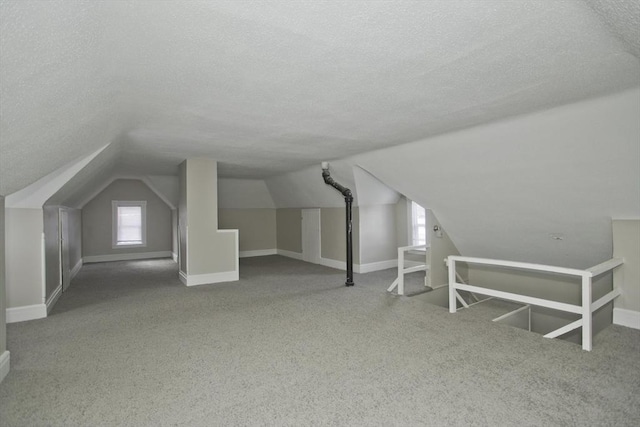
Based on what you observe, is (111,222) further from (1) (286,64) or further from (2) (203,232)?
(1) (286,64)

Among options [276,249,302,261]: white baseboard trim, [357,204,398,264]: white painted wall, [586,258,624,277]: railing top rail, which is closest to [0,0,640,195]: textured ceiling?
[586,258,624,277]: railing top rail

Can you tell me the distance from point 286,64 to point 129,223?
31.4 feet

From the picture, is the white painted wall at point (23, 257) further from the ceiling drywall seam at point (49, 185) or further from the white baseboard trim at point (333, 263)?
the white baseboard trim at point (333, 263)

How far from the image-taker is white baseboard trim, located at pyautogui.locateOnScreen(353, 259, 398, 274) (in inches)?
288

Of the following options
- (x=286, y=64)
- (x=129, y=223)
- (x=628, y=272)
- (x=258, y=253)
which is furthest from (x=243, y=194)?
(x=628, y=272)

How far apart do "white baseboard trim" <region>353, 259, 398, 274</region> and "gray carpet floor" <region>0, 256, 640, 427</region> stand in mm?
2383

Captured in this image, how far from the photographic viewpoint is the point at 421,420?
217cm

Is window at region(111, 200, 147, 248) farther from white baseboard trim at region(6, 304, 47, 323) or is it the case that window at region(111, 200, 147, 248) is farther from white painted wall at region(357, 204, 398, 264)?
white painted wall at region(357, 204, 398, 264)

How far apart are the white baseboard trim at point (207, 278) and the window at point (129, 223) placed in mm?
4305

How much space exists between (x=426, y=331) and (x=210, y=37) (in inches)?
138

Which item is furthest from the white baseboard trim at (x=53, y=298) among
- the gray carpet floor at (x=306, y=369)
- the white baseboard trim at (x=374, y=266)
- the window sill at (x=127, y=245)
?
the white baseboard trim at (x=374, y=266)

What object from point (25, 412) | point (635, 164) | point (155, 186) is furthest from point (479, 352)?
point (155, 186)

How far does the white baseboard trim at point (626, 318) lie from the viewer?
3.90 meters

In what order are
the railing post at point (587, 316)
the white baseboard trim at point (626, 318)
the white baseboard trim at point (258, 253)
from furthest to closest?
the white baseboard trim at point (258, 253) < the white baseboard trim at point (626, 318) < the railing post at point (587, 316)
